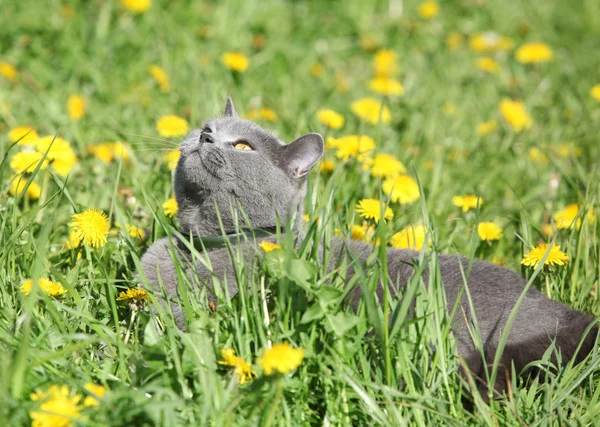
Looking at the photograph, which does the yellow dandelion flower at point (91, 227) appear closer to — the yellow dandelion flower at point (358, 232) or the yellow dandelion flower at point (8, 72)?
the yellow dandelion flower at point (358, 232)

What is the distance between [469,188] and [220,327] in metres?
2.04

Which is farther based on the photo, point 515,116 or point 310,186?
point 515,116

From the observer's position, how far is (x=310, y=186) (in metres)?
2.17

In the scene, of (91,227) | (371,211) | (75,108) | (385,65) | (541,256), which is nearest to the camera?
(91,227)

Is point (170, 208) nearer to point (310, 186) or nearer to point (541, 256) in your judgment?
point (310, 186)

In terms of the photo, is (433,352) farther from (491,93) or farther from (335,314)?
(491,93)

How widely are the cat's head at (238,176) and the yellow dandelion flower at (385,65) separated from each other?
2.37m

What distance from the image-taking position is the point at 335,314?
200cm

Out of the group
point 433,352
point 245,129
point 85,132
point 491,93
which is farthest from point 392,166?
point 491,93

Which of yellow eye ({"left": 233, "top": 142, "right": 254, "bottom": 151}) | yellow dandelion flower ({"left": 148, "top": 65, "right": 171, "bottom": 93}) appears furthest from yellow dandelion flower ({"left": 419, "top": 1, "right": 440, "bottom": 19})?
yellow eye ({"left": 233, "top": 142, "right": 254, "bottom": 151})

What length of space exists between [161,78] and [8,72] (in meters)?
0.88

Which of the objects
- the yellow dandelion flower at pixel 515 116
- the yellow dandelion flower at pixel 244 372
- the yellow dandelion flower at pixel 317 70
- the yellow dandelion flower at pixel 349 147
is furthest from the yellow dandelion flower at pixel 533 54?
the yellow dandelion flower at pixel 244 372

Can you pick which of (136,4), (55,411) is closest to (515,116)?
(136,4)

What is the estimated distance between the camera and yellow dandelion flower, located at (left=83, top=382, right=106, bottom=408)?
1703mm
